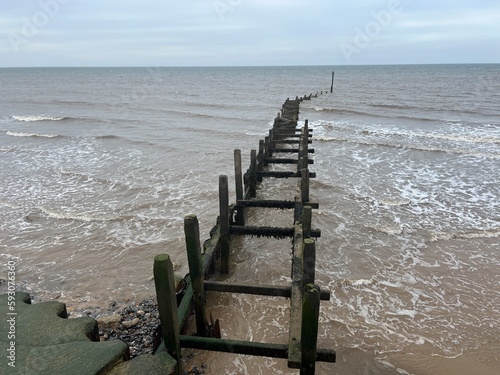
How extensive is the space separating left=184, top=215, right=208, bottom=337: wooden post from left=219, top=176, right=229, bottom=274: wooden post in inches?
79.7

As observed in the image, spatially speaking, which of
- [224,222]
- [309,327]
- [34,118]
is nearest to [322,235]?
[224,222]

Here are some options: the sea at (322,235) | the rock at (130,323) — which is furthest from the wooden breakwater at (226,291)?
the rock at (130,323)

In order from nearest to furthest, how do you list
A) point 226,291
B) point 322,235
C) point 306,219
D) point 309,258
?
point 309,258
point 226,291
point 306,219
point 322,235

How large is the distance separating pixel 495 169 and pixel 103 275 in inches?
614

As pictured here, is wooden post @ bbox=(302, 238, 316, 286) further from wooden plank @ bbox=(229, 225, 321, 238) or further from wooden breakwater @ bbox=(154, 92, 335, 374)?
wooden plank @ bbox=(229, 225, 321, 238)

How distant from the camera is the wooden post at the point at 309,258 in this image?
432cm

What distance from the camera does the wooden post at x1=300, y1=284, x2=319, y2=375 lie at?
3465 millimetres

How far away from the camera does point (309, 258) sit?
4402 mm

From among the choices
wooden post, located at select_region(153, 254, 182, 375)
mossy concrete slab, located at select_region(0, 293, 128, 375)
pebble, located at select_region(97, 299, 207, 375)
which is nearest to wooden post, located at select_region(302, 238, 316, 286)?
wooden post, located at select_region(153, 254, 182, 375)

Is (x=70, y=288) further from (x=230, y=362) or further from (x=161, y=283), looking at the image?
(x=161, y=283)

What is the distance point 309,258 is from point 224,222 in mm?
2970

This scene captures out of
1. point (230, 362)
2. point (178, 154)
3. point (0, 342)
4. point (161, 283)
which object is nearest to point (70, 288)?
point (0, 342)

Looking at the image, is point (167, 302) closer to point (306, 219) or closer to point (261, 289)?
point (261, 289)

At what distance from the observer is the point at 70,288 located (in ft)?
23.2
